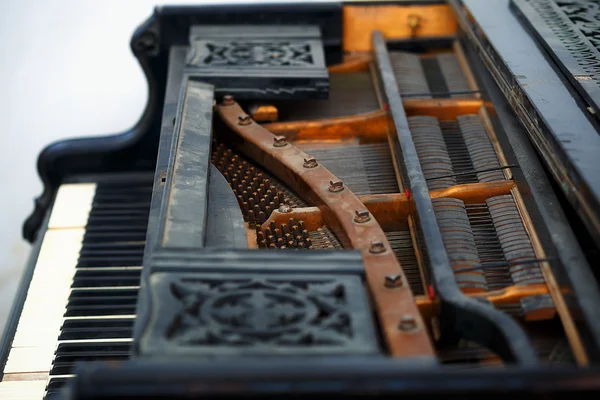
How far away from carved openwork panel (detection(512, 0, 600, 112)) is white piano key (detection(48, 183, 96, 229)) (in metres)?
3.09

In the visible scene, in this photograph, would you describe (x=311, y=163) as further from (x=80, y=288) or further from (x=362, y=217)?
(x=80, y=288)

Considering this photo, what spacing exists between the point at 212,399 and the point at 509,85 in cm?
275

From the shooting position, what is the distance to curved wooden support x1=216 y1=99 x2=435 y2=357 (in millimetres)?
3531

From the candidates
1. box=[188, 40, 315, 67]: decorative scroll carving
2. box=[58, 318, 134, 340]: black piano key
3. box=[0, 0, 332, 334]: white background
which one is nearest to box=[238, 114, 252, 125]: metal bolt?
box=[188, 40, 315, 67]: decorative scroll carving

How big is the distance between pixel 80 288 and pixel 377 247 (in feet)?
7.48

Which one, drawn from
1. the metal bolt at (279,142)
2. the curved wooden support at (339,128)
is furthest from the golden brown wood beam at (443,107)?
the metal bolt at (279,142)

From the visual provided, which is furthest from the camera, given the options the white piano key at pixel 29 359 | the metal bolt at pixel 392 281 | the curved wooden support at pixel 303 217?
the white piano key at pixel 29 359

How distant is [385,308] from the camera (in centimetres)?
369

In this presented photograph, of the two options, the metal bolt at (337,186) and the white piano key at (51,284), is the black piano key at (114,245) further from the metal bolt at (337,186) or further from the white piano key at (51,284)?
the metal bolt at (337,186)

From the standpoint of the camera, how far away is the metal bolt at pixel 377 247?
13.4 feet

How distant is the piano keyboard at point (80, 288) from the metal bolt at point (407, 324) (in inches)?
84.4

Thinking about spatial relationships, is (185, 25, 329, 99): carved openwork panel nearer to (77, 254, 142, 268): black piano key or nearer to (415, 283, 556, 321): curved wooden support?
(77, 254, 142, 268): black piano key

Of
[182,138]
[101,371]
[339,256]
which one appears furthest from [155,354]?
[182,138]

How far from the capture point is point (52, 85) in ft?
32.6
